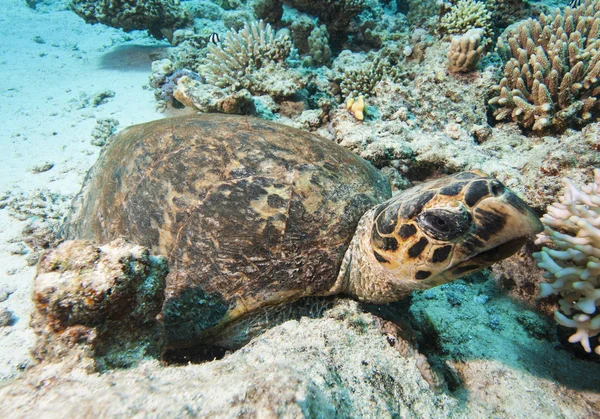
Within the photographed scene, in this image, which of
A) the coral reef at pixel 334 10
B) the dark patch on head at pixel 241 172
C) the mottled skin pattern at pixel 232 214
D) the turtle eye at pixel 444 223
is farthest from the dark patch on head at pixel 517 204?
the coral reef at pixel 334 10

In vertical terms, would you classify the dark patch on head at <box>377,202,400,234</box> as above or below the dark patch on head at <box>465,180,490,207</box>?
below

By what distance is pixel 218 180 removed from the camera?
2.14 metres

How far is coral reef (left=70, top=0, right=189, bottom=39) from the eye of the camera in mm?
8125

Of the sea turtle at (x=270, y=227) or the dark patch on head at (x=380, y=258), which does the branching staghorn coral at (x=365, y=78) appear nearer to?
the sea turtle at (x=270, y=227)

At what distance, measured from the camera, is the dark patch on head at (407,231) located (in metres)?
1.75

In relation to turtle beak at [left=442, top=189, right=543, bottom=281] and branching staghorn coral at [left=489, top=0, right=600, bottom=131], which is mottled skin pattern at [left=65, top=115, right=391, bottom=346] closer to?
turtle beak at [left=442, top=189, right=543, bottom=281]

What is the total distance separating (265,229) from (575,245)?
2.22m

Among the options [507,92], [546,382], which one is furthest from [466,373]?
[507,92]

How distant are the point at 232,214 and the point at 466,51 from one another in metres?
4.10

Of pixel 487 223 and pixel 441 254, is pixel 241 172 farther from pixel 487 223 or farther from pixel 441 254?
pixel 487 223

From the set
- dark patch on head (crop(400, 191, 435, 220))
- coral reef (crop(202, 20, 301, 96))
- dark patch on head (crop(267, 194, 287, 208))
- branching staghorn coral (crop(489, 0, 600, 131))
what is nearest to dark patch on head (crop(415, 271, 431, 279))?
dark patch on head (crop(400, 191, 435, 220))

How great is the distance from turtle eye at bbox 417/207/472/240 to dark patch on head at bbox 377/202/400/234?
0.17m

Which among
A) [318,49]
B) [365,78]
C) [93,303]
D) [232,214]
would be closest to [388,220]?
[232,214]

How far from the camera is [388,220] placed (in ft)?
6.19
